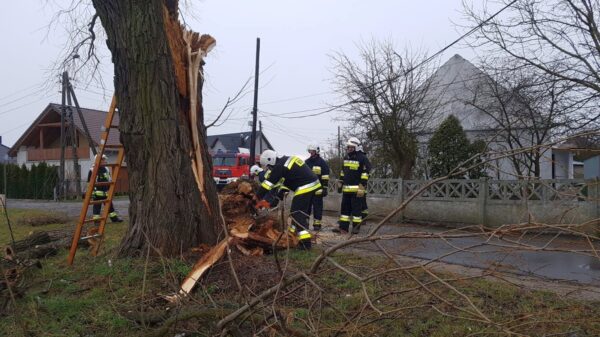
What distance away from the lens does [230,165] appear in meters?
24.8

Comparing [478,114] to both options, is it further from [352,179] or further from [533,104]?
[352,179]

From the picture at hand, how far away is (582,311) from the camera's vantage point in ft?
12.2

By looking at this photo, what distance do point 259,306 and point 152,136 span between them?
3210 millimetres

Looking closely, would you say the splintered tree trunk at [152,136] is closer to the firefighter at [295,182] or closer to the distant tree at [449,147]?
the firefighter at [295,182]

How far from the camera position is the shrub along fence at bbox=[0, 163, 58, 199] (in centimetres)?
2839

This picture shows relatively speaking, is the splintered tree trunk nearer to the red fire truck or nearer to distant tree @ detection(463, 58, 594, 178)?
distant tree @ detection(463, 58, 594, 178)

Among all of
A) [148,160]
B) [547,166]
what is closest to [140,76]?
[148,160]

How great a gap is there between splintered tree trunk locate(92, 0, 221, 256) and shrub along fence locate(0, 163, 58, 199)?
2520 cm

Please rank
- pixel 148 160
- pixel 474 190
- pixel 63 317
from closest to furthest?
pixel 63 317, pixel 148 160, pixel 474 190

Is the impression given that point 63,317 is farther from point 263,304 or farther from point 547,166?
point 547,166

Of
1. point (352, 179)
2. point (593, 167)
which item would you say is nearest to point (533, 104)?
point (593, 167)

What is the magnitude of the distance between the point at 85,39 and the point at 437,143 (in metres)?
10.9

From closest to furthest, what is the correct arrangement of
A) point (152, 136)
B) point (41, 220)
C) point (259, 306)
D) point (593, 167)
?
point (259, 306)
point (152, 136)
point (41, 220)
point (593, 167)

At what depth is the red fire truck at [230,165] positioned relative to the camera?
2431cm
